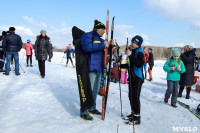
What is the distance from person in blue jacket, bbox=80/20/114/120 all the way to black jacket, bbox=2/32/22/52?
207 inches

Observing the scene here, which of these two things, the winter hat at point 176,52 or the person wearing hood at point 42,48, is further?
the person wearing hood at point 42,48

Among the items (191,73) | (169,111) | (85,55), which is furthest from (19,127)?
(191,73)

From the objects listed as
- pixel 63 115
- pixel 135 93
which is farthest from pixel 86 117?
pixel 135 93

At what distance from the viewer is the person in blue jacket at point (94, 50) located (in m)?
3.18

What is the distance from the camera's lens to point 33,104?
4.02 meters

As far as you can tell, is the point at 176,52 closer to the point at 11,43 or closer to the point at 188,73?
the point at 188,73

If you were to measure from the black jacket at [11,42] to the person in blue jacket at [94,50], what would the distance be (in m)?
5.25

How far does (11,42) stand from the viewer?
699cm

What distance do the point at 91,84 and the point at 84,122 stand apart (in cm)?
82

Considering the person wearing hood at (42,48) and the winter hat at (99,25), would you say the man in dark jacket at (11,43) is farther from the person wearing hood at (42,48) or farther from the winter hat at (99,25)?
the winter hat at (99,25)

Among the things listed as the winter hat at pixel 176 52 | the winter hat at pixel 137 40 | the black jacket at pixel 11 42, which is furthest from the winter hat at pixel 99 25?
the black jacket at pixel 11 42

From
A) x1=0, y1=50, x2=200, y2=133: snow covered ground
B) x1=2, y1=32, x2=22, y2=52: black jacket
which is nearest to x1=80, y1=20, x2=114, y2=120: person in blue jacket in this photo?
x1=0, y1=50, x2=200, y2=133: snow covered ground

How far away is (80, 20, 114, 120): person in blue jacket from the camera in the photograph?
3.18 meters

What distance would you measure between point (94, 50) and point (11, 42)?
552 cm
